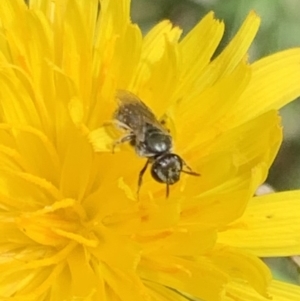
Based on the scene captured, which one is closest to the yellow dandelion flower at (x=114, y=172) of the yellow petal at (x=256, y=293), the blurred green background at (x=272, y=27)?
the yellow petal at (x=256, y=293)

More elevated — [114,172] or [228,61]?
[228,61]

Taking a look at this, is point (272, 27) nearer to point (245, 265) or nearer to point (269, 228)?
point (269, 228)

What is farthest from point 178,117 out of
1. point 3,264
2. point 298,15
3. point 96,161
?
point 298,15

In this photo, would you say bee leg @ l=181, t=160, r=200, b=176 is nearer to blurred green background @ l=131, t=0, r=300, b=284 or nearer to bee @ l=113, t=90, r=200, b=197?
bee @ l=113, t=90, r=200, b=197

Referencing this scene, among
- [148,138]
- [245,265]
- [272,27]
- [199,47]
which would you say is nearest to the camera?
[245,265]

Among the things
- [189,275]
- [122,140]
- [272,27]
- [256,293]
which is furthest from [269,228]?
[272,27]

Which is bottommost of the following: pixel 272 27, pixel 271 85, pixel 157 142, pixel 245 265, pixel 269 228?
pixel 245 265

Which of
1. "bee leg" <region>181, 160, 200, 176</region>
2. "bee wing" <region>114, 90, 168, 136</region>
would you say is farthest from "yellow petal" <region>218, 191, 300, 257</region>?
"bee wing" <region>114, 90, 168, 136</region>
